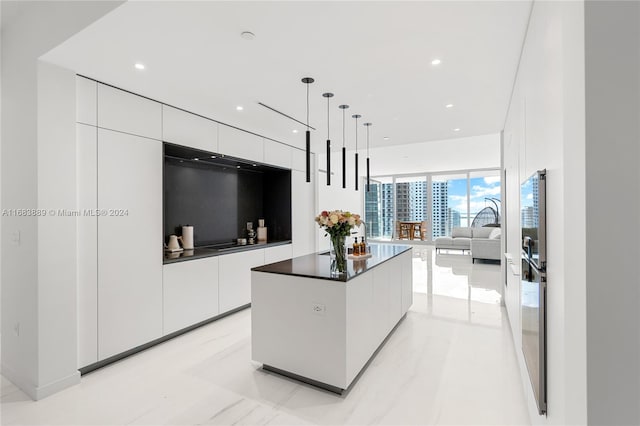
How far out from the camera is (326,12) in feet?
6.12

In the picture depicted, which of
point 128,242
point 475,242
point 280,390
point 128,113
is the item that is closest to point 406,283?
point 280,390

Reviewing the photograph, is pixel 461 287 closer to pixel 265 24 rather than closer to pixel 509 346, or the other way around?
pixel 509 346

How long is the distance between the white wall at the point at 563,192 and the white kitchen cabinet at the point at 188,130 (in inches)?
127

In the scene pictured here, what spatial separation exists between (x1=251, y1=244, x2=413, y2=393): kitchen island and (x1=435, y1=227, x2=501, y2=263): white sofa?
587 cm

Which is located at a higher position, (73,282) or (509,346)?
(73,282)

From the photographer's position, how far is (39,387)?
91.9 inches

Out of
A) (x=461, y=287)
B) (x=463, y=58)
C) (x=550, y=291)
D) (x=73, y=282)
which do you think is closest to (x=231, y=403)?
(x=73, y=282)

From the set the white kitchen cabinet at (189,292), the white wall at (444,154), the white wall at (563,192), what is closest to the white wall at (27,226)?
the white kitchen cabinet at (189,292)

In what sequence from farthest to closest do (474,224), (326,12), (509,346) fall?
1. (474,224)
2. (509,346)
3. (326,12)

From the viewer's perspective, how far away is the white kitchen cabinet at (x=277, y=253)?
4.70m

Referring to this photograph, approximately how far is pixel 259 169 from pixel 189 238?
5.43 ft

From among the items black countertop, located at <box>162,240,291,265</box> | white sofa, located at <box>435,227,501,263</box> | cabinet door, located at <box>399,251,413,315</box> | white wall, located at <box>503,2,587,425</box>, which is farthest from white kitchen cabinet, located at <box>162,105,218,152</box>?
white sofa, located at <box>435,227,501,263</box>

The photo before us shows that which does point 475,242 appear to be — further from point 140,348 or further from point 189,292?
point 140,348

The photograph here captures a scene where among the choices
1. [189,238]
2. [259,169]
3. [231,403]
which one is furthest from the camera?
[259,169]
